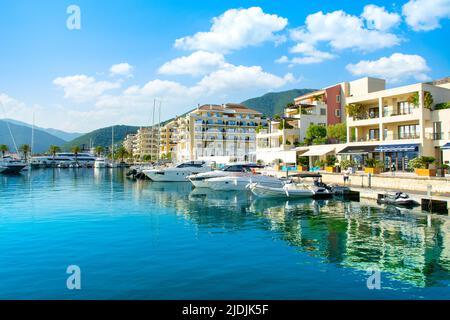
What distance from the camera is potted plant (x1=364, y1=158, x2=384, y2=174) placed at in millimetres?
38825

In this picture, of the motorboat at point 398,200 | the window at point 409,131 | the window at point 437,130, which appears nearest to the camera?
the motorboat at point 398,200

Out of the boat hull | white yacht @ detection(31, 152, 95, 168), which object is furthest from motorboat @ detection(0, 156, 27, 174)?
the boat hull

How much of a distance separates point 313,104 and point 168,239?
52.6 metres

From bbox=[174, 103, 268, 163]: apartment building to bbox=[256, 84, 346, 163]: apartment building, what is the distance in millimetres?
34045

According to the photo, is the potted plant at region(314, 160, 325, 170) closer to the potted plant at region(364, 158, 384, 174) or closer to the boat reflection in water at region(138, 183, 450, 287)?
the potted plant at region(364, 158, 384, 174)

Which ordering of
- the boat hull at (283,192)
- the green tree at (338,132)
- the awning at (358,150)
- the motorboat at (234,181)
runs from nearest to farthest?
the boat hull at (283,192), the motorboat at (234,181), the awning at (358,150), the green tree at (338,132)

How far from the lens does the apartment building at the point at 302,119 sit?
6138 cm

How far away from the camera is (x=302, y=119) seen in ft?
206

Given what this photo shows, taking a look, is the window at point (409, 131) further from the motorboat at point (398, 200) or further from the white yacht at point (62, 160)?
the white yacht at point (62, 160)

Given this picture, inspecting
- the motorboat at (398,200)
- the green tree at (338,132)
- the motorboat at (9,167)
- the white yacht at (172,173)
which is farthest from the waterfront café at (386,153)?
the motorboat at (9,167)

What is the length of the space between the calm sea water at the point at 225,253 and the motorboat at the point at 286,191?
6664mm

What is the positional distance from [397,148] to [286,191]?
46.3 feet
